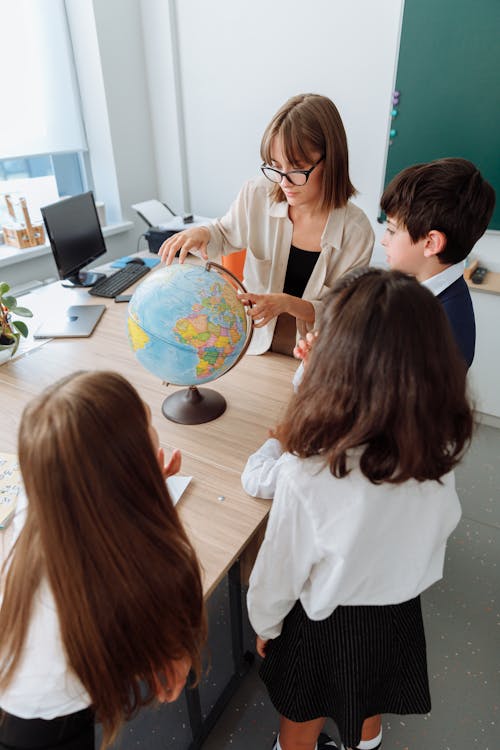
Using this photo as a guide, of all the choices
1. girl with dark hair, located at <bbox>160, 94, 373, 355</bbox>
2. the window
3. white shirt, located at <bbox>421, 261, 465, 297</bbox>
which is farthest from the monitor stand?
white shirt, located at <bbox>421, 261, 465, 297</bbox>

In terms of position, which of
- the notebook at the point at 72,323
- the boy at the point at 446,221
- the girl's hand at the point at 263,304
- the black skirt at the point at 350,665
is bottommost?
the black skirt at the point at 350,665

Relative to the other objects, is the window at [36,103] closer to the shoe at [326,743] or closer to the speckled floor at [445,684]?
the speckled floor at [445,684]

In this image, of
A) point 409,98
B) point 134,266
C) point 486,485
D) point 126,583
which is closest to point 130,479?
point 126,583

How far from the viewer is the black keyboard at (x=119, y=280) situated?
2.15m

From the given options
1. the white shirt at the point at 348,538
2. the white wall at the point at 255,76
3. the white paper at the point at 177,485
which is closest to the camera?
the white shirt at the point at 348,538

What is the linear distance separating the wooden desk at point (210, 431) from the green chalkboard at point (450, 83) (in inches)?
63.3

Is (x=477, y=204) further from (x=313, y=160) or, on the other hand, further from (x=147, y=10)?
(x=147, y=10)

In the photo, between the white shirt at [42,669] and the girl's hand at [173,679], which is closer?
the white shirt at [42,669]

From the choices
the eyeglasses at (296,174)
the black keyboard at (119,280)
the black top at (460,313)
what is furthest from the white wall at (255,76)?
the black top at (460,313)

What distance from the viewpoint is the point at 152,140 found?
349cm

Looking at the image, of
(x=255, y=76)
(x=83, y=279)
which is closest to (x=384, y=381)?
(x=83, y=279)

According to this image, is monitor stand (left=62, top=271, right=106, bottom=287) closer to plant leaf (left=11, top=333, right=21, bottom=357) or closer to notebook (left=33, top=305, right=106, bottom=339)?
notebook (left=33, top=305, right=106, bottom=339)

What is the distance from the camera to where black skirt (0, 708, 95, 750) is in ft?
2.81

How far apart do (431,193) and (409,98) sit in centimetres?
168
